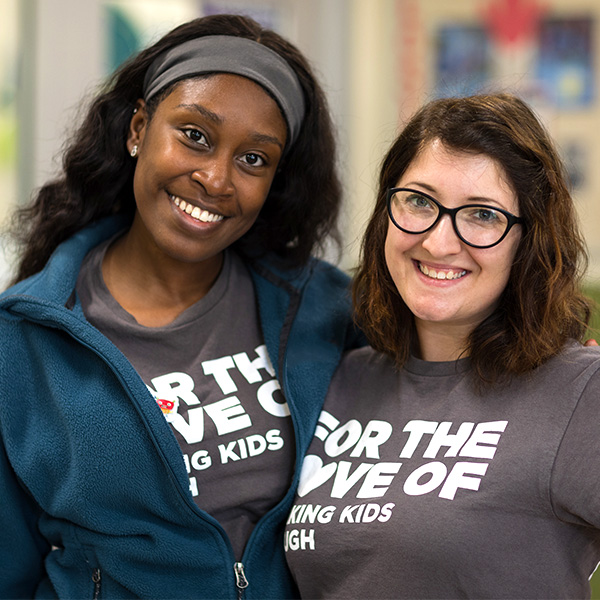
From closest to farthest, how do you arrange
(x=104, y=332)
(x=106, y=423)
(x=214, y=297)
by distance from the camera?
(x=106, y=423)
(x=104, y=332)
(x=214, y=297)

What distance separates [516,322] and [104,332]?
32.1 inches

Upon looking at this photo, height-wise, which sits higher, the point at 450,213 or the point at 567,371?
the point at 450,213

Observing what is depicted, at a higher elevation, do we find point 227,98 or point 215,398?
point 227,98

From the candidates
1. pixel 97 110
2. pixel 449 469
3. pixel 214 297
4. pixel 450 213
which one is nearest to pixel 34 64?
→ pixel 97 110

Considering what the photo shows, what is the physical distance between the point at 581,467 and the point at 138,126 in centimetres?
118

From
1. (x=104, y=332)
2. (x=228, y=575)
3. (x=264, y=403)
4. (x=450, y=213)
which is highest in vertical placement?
(x=450, y=213)

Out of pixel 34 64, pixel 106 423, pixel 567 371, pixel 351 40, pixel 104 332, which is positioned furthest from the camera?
pixel 351 40

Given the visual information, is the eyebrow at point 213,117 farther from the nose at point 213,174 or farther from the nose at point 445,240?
the nose at point 445,240

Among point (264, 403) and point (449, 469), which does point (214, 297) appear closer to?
point (264, 403)

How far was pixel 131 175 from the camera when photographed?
1946 mm

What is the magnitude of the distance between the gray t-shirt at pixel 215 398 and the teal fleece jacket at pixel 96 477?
0.18ft

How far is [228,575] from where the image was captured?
163 cm

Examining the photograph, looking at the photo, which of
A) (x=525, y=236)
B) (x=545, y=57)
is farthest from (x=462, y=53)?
(x=525, y=236)

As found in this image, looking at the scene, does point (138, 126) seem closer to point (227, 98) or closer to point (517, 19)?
point (227, 98)
